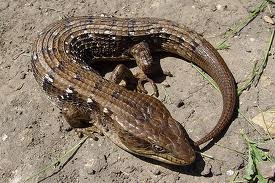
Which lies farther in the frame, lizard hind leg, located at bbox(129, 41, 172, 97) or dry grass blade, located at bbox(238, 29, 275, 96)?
lizard hind leg, located at bbox(129, 41, 172, 97)

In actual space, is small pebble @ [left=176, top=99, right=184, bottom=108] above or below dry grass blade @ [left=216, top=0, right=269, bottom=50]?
below

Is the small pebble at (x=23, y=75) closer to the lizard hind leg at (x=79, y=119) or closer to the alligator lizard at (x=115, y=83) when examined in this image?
the alligator lizard at (x=115, y=83)

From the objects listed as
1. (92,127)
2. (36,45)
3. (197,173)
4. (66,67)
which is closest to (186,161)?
(197,173)

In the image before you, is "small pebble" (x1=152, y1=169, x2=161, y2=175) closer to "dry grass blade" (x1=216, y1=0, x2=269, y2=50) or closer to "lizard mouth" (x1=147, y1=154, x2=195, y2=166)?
"lizard mouth" (x1=147, y1=154, x2=195, y2=166)

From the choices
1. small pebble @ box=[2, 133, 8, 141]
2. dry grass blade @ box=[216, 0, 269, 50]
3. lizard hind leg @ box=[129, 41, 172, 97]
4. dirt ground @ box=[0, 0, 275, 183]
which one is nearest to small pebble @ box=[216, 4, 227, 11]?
dirt ground @ box=[0, 0, 275, 183]

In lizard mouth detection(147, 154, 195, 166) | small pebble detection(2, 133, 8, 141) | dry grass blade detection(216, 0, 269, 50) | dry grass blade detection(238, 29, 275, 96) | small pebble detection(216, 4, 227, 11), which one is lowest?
small pebble detection(2, 133, 8, 141)

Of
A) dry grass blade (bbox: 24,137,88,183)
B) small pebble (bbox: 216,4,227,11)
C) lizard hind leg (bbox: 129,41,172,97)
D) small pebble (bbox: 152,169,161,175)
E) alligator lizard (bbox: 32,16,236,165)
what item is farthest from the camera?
small pebble (bbox: 216,4,227,11)

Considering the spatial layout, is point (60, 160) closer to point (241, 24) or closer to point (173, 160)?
point (173, 160)

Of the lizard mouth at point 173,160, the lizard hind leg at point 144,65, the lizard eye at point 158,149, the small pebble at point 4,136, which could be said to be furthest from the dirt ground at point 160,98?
the lizard eye at point 158,149
